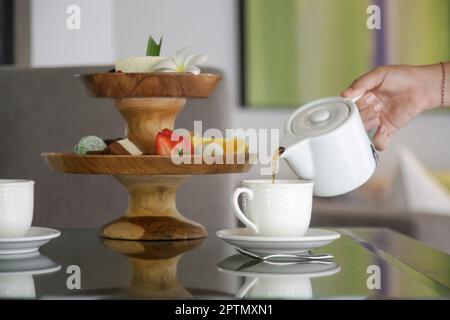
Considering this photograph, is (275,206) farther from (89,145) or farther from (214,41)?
(214,41)

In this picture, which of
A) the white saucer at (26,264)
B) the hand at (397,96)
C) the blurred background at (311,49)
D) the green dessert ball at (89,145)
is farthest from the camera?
the blurred background at (311,49)

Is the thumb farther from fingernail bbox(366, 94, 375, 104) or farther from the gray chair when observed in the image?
the gray chair

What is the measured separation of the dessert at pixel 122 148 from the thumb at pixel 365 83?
377mm

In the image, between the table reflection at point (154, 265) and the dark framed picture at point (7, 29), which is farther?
the dark framed picture at point (7, 29)

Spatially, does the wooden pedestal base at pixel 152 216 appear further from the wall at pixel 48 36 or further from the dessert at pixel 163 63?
the wall at pixel 48 36

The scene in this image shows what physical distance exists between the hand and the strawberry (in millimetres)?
458

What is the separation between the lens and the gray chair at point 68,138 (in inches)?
79.7

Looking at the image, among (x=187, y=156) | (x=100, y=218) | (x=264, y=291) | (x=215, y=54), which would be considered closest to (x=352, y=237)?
(x=187, y=156)

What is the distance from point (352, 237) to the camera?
138 cm

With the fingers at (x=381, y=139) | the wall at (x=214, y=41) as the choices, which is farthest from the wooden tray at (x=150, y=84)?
the wall at (x=214, y=41)

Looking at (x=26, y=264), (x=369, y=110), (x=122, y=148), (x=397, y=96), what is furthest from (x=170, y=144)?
(x=397, y=96)

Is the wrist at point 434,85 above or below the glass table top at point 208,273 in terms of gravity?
above

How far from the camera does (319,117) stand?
1.20 metres

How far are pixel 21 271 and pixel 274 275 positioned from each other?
0.28m
